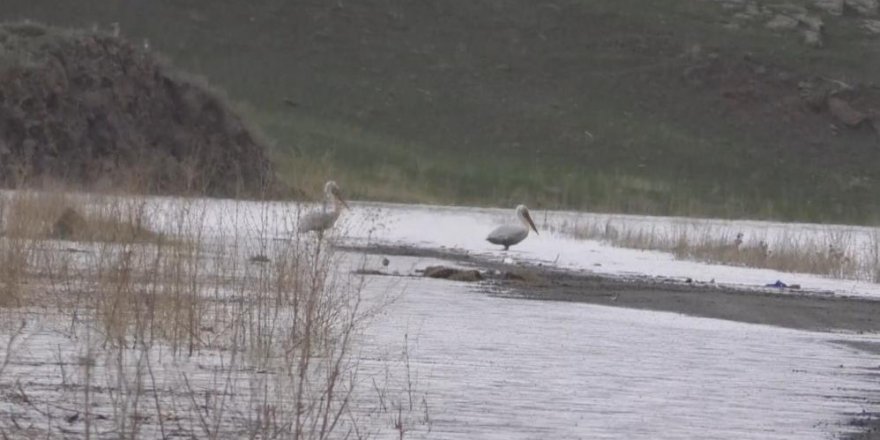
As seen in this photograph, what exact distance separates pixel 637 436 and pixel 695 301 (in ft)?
36.8

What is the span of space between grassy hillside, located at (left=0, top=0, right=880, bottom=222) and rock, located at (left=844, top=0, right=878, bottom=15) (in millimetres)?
2202

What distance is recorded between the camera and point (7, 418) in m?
9.06

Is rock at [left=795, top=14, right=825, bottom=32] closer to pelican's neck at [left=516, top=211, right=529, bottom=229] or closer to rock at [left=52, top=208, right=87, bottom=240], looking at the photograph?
pelican's neck at [left=516, top=211, right=529, bottom=229]

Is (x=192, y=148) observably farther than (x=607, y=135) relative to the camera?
No

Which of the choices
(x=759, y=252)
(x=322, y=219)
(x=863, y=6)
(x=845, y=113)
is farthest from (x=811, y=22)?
→ (x=322, y=219)

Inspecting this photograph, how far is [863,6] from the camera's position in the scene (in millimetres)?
88312

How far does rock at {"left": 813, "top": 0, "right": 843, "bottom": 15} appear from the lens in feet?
283

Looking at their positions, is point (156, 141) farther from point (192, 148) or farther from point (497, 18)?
point (497, 18)

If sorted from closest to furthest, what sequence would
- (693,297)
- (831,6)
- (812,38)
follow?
(693,297) → (812,38) → (831,6)

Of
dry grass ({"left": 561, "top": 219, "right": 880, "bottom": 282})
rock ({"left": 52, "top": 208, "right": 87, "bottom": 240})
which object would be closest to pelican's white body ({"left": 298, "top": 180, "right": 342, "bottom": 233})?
rock ({"left": 52, "top": 208, "right": 87, "bottom": 240})

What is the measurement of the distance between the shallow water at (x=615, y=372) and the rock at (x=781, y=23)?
6600cm

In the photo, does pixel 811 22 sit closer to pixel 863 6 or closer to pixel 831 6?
pixel 831 6

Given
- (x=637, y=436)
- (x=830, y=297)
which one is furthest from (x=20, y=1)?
(x=637, y=436)

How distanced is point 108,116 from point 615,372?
30118 mm
